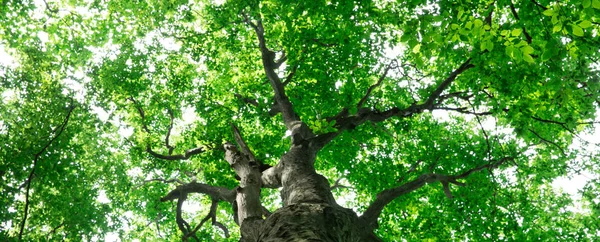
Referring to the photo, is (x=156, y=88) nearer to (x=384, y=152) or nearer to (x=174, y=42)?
(x=174, y=42)

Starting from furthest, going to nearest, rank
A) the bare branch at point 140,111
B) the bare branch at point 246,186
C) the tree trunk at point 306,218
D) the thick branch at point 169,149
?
the bare branch at point 140,111
the thick branch at point 169,149
the bare branch at point 246,186
the tree trunk at point 306,218

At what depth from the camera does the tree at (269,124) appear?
7723 mm

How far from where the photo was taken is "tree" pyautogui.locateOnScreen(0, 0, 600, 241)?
7723 mm

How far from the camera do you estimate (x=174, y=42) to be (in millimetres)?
12789

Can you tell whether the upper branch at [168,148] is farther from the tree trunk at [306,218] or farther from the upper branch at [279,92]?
the tree trunk at [306,218]

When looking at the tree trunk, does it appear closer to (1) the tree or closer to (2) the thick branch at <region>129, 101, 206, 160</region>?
(1) the tree

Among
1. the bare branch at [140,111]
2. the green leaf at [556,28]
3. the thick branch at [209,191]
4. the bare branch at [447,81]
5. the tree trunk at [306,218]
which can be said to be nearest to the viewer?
the green leaf at [556,28]

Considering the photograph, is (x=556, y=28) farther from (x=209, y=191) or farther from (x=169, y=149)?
(x=169, y=149)

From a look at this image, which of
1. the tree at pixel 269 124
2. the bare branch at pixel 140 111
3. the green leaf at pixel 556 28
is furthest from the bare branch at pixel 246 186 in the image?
the bare branch at pixel 140 111

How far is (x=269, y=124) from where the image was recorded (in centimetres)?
1293

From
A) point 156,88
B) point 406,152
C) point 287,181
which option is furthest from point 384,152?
point 156,88

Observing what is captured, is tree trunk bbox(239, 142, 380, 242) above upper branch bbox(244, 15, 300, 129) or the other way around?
the other way around

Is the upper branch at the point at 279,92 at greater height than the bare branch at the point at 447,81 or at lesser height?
greater

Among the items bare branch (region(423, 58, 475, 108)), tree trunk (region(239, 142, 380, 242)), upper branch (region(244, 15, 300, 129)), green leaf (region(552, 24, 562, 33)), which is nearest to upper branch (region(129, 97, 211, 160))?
upper branch (region(244, 15, 300, 129))
